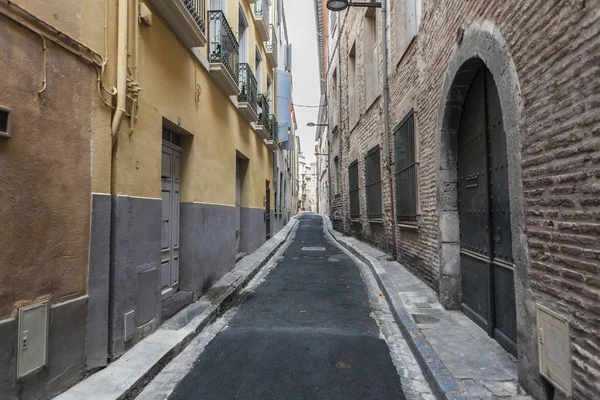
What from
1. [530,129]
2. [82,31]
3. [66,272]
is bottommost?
[66,272]

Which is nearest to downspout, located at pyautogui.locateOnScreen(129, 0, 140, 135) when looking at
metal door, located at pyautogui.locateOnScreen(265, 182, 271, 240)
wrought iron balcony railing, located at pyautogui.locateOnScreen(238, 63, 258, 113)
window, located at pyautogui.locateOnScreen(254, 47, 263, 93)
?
wrought iron balcony railing, located at pyautogui.locateOnScreen(238, 63, 258, 113)

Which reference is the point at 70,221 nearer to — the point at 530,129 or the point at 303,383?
the point at 303,383

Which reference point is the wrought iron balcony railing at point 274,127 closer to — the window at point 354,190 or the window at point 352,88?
the window at point 352,88

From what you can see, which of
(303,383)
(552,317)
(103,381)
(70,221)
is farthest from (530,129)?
(103,381)

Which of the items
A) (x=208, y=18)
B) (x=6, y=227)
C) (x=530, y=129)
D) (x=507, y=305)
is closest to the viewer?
(x=6, y=227)

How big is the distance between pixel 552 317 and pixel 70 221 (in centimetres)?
362

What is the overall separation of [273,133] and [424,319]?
1117cm

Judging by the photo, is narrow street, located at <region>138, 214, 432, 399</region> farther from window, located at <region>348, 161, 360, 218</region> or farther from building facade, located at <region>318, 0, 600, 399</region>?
window, located at <region>348, 161, 360, 218</region>

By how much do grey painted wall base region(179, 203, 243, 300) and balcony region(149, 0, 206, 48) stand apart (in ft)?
7.83

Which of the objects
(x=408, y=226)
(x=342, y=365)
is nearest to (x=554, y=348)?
(x=342, y=365)

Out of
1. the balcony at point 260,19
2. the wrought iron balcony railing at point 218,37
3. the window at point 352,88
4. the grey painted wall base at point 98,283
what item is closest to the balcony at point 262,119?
the balcony at point 260,19

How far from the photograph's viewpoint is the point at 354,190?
50.7 ft

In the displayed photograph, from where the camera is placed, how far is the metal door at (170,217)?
5473mm

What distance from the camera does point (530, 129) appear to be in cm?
294
